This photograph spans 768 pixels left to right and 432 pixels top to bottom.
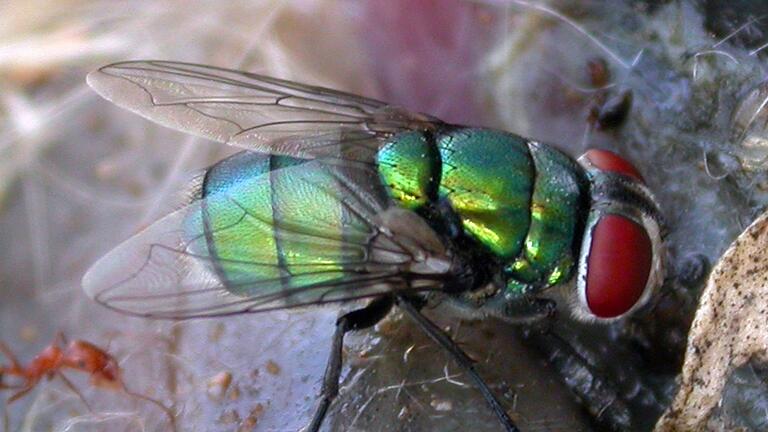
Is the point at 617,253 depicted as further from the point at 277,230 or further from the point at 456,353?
Answer: the point at 277,230

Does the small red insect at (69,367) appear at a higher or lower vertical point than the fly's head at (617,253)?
lower

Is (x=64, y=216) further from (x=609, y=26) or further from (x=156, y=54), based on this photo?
(x=609, y=26)

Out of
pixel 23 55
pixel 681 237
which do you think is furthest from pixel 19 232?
pixel 681 237

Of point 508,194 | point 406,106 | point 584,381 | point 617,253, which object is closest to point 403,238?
point 508,194

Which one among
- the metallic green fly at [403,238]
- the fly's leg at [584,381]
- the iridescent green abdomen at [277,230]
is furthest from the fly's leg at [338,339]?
the fly's leg at [584,381]

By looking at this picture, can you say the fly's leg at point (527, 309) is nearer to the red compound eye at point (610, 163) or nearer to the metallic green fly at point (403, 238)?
the metallic green fly at point (403, 238)

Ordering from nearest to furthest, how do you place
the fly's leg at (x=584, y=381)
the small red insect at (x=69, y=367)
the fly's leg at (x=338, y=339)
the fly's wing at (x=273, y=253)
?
the fly's wing at (x=273, y=253) → the fly's leg at (x=338, y=339) → the fly's leg at (x=584, y=381) → the small red insect at (x=69, y=367)
